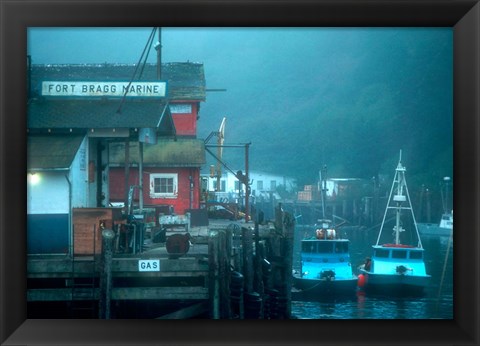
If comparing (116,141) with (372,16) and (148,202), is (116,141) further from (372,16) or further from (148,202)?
(372,16)

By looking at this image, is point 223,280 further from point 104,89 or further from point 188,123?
point 104,89

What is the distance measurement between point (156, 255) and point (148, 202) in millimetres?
1810

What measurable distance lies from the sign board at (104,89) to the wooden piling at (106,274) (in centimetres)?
222

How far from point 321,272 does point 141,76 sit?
782cm

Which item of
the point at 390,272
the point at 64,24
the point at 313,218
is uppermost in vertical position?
the point at 64,24

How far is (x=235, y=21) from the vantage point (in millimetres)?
6820

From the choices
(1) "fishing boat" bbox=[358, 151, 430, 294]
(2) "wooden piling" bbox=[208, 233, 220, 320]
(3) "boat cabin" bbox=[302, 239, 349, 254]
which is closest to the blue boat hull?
(1) "fishing boat" bbox=[358, 151, 430, 294]

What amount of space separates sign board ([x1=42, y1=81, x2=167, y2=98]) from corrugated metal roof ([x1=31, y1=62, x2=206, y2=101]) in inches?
3.0

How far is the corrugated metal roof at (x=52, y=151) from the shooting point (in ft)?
30.3

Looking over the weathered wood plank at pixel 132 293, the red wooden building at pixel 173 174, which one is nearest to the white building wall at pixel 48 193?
the weathered wood plank at pixel 132 293

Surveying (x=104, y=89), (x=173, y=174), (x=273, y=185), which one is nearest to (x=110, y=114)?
(x=104, y=89)

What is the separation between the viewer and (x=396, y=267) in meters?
16.5
